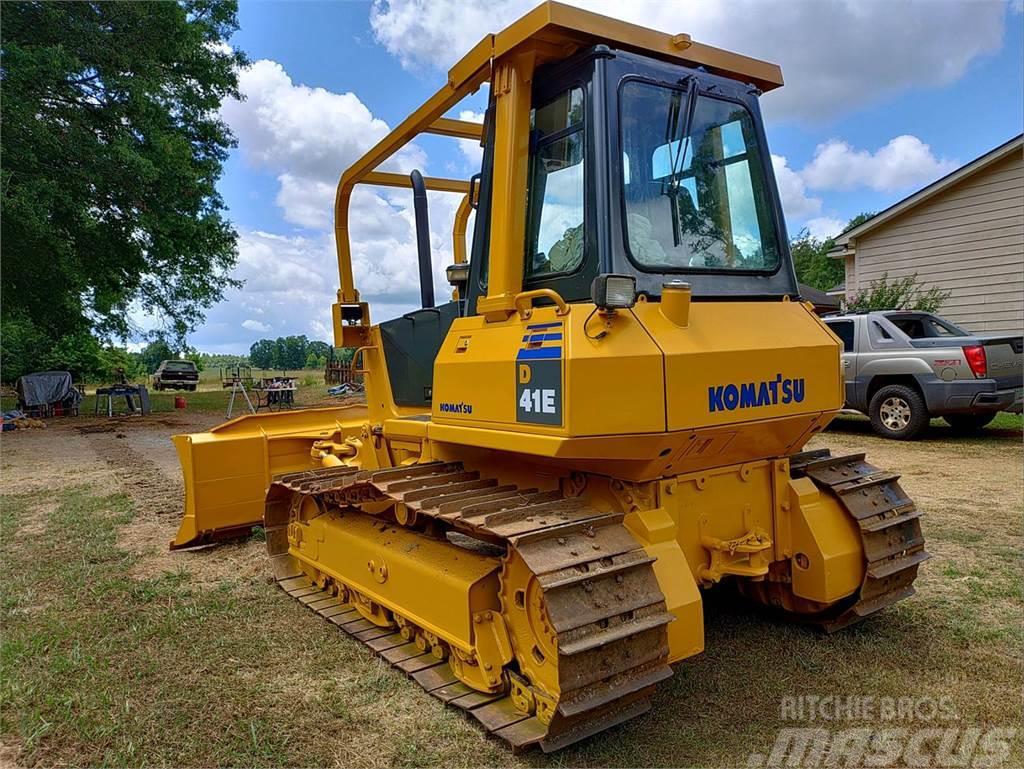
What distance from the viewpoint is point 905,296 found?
49.3 ft

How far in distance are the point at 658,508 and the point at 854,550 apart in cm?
127

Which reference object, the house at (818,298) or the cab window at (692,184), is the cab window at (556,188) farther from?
the house at (818,298)

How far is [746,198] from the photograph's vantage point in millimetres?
Result: 3889

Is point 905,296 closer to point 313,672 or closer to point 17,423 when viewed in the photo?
point 313,672

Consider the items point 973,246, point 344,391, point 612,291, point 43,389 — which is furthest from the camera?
point 344,391

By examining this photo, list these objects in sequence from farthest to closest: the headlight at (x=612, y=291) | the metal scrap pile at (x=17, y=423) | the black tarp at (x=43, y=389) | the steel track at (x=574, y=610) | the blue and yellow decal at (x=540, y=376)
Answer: the black tarp at (x=43, y=389)
the metal scrap pile at (x=17, y=423)
the blue and yellow decal at (x=540, y=376)
the headlight at (x=612, y=291)
the steel track at (x=574, y=610)

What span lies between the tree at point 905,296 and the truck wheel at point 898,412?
4.67 m

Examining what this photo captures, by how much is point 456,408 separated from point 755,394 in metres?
1.49

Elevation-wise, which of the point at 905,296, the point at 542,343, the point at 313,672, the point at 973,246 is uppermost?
the point at 973,246

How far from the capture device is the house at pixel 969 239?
1348cm

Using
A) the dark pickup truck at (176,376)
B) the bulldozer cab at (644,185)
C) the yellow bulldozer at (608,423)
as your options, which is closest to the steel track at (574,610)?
the yellow bulldozer at (608,423)

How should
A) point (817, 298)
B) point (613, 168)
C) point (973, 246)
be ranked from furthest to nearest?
1. point (973, 246)
2. point (817, 298)
3. point (613, 168)

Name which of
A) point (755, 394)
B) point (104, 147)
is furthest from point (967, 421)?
point (104, 147)

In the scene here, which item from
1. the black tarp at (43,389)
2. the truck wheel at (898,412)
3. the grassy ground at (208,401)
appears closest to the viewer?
the truck wheel at (898,412)
